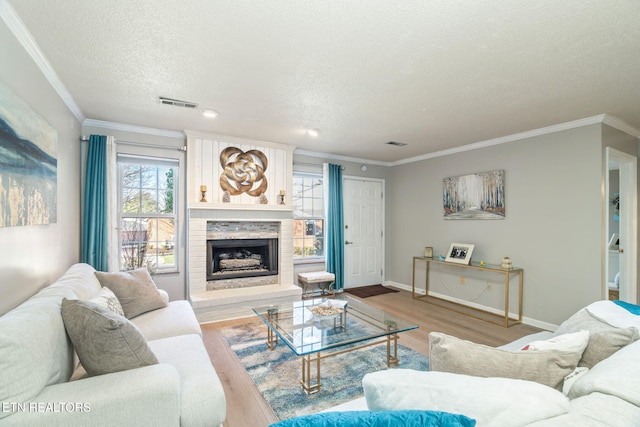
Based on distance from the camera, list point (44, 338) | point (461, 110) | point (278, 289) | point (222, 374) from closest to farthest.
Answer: point (44, 338)
point (222, 374)
point (461, 110)
point (278, 289)

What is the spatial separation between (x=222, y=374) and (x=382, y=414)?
217 cm

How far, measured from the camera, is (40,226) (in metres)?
2.16

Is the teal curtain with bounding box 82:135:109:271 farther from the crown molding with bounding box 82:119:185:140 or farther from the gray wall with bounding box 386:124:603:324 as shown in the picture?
the gray wall with bounding box 386:124:603:324

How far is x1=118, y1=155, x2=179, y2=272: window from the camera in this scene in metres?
3.86

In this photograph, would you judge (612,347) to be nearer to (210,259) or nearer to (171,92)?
(171,92)

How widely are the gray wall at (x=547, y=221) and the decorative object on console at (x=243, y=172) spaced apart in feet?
9.73

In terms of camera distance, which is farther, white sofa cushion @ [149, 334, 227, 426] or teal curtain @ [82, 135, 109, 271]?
teal curtain @ [82, 135, 109, 271]

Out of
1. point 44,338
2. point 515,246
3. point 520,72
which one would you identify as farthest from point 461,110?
point 44,338

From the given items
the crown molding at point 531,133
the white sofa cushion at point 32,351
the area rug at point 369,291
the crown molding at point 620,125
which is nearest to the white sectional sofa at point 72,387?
the white sofa cushion at point 32,351

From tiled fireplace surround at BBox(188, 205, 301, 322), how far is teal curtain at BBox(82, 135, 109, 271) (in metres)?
0.95

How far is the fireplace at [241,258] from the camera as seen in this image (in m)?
4.25

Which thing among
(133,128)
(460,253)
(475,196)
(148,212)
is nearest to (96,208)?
(148,212)

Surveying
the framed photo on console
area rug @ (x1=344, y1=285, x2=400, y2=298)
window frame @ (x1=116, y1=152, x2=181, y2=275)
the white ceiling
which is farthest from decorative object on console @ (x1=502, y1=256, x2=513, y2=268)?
window frame @ (x1=116, y1=152, x2=181, y2=275)

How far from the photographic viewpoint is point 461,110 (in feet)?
10.1
